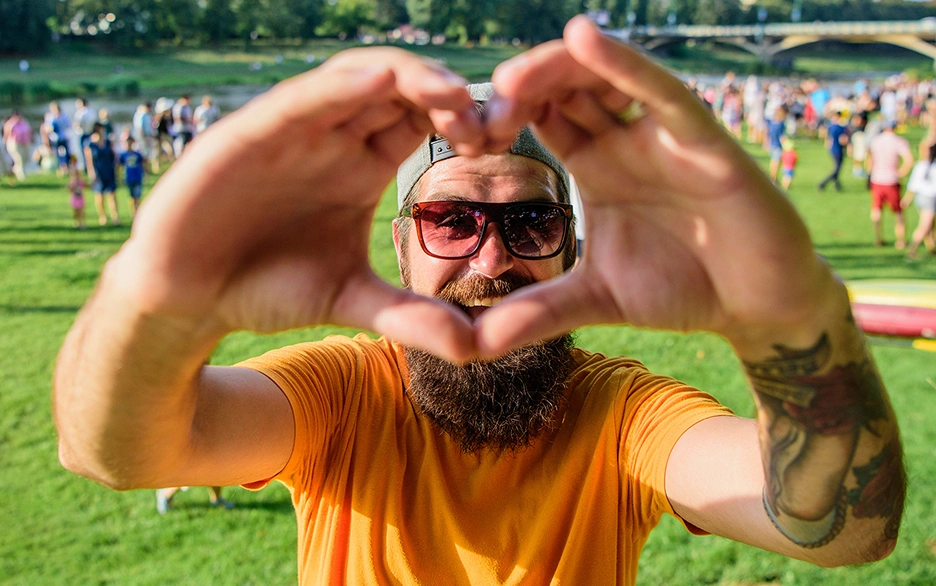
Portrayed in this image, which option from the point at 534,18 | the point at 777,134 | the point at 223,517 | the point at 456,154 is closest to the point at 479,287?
the point at 456,154

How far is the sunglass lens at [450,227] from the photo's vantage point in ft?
7.29

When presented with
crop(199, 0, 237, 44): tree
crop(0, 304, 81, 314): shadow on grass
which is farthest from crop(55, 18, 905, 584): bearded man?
crop(199, 0, 237, 44): tree

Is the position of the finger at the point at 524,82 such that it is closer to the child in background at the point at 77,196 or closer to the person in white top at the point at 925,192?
the person in white top at the point at 925,192

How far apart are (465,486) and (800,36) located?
233 feet

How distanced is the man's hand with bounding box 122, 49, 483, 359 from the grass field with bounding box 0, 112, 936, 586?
1400 millimetres

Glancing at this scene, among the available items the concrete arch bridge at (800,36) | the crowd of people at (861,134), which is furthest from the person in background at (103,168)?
the concrete arch bridge at (800,36)

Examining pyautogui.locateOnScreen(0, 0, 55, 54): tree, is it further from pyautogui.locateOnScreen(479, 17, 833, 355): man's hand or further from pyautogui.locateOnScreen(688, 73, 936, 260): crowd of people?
pyautogui.locateOnScreen(479, 17, 833, 355): man's hand

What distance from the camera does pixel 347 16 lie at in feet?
235

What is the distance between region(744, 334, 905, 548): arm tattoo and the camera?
1381 mm

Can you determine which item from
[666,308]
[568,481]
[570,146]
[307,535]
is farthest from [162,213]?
[568,481]

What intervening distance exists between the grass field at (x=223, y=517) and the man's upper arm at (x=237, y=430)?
1.60 meters

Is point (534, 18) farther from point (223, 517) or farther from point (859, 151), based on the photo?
point (223, 517)

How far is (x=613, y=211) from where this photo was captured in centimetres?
129

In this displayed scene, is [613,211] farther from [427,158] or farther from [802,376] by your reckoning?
[427,158]
